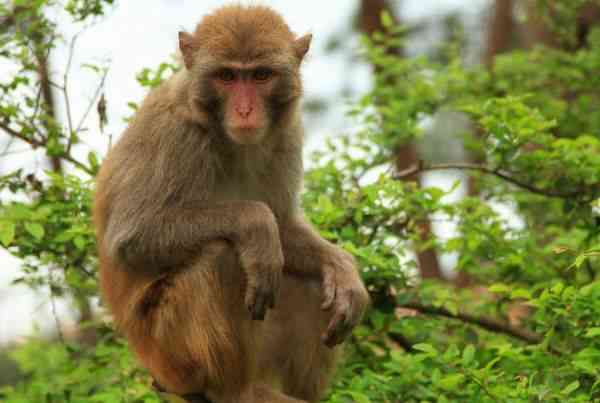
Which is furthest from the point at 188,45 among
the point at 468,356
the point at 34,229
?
the point at 468,356

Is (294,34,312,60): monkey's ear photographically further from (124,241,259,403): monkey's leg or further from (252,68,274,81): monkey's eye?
(124,241,259,403): monkey's leg

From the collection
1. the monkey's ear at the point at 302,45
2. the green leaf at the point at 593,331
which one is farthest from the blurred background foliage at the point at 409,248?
the monkey's ear at the point at 302,45

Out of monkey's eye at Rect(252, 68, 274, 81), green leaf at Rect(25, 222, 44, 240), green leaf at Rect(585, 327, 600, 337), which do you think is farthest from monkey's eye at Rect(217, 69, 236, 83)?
green leaf at Rect(585, 327, 600, 337)

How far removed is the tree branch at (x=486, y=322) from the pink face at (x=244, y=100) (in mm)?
1731

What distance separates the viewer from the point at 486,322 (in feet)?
19.5

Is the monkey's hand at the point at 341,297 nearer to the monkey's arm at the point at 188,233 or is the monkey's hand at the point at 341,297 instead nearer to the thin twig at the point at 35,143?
the monkey's arm at the point at 188,233

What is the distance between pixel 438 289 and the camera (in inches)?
219

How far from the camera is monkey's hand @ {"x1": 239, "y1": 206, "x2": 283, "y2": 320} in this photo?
4.33 meters

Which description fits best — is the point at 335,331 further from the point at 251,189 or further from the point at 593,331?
the point at 593,331

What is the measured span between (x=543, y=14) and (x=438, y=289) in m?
3.84

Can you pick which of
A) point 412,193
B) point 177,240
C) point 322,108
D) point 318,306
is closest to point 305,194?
point 412,193

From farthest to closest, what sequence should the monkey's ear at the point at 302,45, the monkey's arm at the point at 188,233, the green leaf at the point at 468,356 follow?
the monkey's ear at the point at 302,45, the monkey's arm at the point at 188,233, the green leaf at the point at 468,356

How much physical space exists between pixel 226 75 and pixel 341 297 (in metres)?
1.29

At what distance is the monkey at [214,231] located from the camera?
447cm
